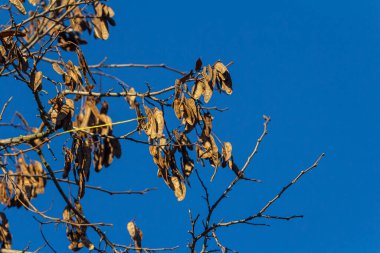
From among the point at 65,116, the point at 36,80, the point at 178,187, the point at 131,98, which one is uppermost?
the point at 131,98

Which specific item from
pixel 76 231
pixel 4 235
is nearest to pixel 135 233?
pixel 76 231

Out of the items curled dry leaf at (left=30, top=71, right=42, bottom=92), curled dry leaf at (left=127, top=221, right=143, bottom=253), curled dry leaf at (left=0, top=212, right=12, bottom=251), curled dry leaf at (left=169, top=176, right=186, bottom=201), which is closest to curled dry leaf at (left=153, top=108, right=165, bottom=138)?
curled dry leaf at (left=169, top=176, right=186, bottom=201)

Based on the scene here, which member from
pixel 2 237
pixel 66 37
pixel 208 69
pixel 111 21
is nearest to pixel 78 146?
pixel 208 69

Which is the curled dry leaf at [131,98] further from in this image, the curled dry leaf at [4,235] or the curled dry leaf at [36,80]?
the curled dry leaf at [4,235]

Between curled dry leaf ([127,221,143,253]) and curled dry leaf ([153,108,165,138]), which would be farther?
curled dry leaf ([127,221,143,253])

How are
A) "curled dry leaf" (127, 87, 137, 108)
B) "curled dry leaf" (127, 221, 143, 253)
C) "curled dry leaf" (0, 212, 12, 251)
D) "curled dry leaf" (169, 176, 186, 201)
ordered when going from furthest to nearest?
1. "curled dry leaf" (0, 212, 12, 251)
2. "curled dry leaf" (127, 221, 143, 253)
3. "curled dry leaf" (127, 87, 137, 108)
4. "curled dry leaf" (169, 176, 186, 201)

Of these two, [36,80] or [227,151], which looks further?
[227,151]

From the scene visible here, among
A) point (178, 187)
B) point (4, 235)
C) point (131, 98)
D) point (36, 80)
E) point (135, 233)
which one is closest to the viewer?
point (36, 80)

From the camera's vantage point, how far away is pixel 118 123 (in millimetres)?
3873

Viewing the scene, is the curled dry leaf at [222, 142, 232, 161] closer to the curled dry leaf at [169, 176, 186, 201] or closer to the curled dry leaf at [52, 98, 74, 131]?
the curled dry leaf at [169, 176, 186, 201]

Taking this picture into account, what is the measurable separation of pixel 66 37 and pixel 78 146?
2.74 meters

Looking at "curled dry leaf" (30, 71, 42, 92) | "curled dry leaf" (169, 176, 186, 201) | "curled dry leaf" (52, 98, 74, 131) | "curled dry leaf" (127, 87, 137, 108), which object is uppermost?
"curled dry leaf" (127, 87, 137, 108)

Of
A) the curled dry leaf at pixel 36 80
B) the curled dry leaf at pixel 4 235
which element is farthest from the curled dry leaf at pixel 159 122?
the curled dry leaf at pixel 4 235

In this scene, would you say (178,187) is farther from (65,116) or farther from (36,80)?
(36,80)
